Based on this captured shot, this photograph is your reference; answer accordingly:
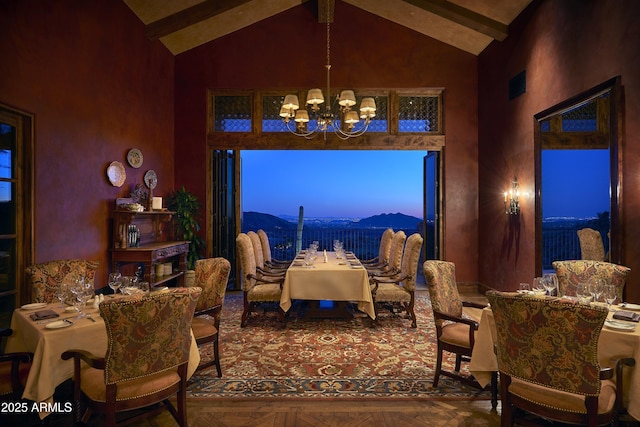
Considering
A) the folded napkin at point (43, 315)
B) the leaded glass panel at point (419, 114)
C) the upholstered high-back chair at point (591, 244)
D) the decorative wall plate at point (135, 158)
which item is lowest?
the folded napkin at point (43, 315)

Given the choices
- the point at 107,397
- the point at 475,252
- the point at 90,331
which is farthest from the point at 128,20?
the point at 475,252

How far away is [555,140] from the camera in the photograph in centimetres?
461

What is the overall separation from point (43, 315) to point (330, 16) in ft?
20.5

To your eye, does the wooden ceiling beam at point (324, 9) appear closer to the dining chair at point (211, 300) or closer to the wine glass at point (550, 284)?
the dining chair at point (211, 300)

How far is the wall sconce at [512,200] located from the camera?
213 inches

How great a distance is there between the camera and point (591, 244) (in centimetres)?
386

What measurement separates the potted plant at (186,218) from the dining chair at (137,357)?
4259mm

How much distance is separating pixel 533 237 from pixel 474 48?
3.61 m

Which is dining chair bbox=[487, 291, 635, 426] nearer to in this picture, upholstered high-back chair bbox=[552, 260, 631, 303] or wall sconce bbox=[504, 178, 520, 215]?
upholstered high-back chair bbox=[552, 260, 631, 303]

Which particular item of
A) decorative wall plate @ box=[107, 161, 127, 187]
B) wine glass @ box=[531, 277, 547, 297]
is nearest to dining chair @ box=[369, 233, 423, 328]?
wine glass @ box=[531, 277, 547, 297]

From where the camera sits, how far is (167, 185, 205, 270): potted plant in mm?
6336

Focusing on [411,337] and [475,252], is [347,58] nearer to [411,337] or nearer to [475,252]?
[475,252]

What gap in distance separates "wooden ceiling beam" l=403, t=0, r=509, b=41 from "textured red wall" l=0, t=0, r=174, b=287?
4.48 m

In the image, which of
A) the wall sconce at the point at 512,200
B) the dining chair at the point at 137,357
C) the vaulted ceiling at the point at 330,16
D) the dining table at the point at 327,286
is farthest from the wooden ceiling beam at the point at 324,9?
the dining chair at the point at 137,357
